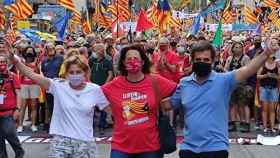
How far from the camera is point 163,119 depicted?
556 centimetres

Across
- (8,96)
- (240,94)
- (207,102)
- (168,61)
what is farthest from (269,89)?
(207,102)

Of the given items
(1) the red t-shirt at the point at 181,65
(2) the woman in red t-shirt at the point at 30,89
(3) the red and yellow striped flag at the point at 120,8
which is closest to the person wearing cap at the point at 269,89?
(1) the red t-shirt at the point at 181,65

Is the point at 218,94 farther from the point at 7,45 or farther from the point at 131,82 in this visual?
the point at 7,45

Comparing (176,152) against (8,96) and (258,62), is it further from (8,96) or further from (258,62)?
(258,62)

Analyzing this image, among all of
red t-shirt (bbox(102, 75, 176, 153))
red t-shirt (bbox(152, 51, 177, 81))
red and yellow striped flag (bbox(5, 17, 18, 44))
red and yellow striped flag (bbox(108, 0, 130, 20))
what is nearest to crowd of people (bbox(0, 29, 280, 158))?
red t-shirt (bbox(102, 75, 176, 153))

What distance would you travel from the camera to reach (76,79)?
5762 mm

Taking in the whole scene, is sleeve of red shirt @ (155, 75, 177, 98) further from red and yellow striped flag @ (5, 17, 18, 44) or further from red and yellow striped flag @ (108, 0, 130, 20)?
red and yellow striped flag @ (108, 0, 130, 20)

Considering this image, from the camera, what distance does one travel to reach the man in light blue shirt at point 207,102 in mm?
5156

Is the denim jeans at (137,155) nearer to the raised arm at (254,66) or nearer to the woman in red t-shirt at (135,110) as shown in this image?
the woman in red t-shirt at (135,110)

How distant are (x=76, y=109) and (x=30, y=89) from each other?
750cm

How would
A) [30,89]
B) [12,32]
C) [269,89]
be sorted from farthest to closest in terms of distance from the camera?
[12,32] → [30,89] → [269,89]

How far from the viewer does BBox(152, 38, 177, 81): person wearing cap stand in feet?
42.5

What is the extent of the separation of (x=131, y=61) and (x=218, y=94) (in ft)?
2.66

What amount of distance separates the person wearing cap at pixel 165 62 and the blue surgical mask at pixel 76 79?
280 inches
